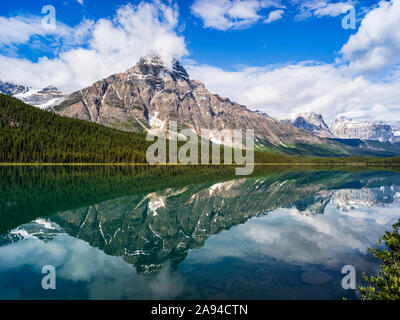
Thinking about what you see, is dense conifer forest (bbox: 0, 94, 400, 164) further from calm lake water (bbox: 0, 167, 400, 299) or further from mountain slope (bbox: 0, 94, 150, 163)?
calm lake water (bbox: 0, 167, 400, 299)

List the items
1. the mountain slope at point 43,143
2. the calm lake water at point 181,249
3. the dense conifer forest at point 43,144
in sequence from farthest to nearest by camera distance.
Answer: the mountain slope at point 43,143, the dense conifer forest at point 43,144, the calm lake water at point 181,249

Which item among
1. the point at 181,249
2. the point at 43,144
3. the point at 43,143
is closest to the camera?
the point at 181,249

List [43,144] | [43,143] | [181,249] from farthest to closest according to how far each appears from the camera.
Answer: [43,143] < [43,144] < [181,249]

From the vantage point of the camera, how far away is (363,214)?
37438mm

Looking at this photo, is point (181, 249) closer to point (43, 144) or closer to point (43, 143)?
point (43, 144)

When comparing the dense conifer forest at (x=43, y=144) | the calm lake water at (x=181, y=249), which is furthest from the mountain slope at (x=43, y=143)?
the calm lake water at (x=181, y=249)

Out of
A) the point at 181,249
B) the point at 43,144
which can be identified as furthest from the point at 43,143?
the point at 181,249

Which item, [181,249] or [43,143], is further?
[43,143]

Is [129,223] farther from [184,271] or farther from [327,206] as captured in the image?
[327,206]

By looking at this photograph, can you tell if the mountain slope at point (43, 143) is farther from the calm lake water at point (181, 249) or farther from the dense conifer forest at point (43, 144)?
the calm lake water at point (181, 249)

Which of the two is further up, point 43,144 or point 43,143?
point 43,143

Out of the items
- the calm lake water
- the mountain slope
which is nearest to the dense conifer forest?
the mountain slope

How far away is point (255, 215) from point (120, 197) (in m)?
24.8
